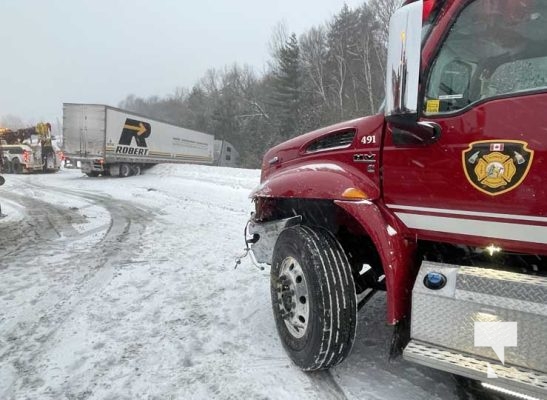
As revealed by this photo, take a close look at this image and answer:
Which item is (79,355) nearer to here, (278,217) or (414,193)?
(278,217)

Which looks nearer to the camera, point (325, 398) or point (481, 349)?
point (481, 349)

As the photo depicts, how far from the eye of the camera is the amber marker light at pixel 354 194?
2.89 meters

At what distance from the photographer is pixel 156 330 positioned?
3971 millimetres

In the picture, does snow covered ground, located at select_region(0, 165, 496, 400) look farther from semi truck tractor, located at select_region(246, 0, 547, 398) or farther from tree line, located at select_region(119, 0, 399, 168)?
tree line, located at select_region(119, 0, 399, 168)

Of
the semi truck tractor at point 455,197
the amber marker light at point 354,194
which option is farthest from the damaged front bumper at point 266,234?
the amber marker light at point 354,194

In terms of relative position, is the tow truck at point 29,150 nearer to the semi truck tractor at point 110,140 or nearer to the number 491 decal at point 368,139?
the semi truck tractor at point 110,140

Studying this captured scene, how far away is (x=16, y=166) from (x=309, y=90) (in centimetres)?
2521

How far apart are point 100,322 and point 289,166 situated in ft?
7.20

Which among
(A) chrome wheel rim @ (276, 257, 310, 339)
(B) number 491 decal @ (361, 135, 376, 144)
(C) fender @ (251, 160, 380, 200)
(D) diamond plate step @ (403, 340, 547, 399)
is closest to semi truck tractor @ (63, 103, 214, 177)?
(C) fender @ (251, 160, 380, 200)

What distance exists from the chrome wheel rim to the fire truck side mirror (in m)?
1.40

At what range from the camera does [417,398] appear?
287 cm

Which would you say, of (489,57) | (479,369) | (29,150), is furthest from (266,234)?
(29,150)

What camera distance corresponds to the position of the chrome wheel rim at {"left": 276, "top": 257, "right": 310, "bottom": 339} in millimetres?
3217

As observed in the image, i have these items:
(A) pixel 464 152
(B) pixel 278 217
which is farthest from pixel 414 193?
(B) pixel 278 217
